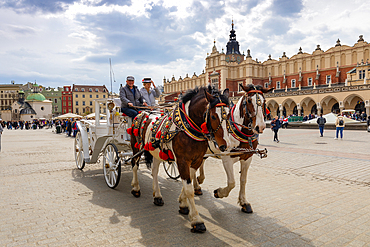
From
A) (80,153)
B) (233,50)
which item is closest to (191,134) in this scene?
(80,153)

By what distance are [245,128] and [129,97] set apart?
306 centimetres

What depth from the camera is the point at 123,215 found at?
4379 millimetres

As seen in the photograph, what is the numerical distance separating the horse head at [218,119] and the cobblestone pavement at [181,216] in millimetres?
1372

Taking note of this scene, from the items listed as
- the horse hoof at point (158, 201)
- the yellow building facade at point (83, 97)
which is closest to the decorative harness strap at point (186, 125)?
the horse hoof at point (158, 201)

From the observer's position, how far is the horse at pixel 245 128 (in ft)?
13.8

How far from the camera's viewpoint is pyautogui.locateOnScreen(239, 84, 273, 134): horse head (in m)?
4.13

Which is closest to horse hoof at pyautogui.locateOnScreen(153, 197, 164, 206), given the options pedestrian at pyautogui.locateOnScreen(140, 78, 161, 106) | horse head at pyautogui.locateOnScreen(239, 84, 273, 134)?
horse head at pyautogui.locateOnScreen(239, 84, 273, 134)

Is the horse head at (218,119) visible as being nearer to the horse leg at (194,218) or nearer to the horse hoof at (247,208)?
the horse leg at (194,218)

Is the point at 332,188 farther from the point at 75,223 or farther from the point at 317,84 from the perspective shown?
the point at 317,84

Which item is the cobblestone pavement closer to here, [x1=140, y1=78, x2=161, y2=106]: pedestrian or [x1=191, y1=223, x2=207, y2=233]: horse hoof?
[x1=191, y1=223, x2=207, y2=233]: horse hoof

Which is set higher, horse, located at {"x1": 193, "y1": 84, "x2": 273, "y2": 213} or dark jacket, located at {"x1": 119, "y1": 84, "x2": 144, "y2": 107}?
dark jacket, located at {"x1": 119, "y1": 84, "x2": 144, "y2": 107}

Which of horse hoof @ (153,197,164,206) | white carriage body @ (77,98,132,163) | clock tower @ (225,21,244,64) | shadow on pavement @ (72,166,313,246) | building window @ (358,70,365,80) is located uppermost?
clock tower @ (225,21,244,64)

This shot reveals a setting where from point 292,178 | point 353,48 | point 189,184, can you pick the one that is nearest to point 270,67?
point 353,48

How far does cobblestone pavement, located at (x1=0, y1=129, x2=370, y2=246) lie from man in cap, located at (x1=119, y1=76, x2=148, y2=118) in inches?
75.2
